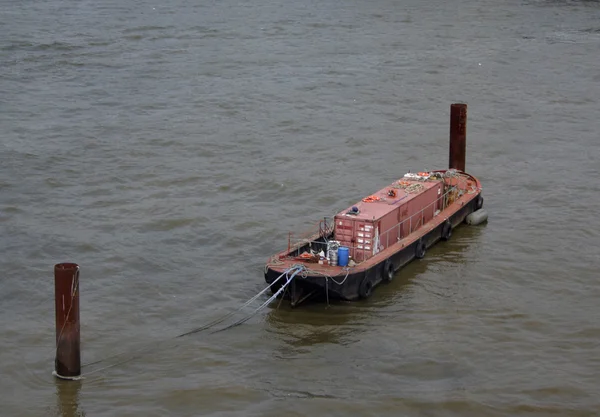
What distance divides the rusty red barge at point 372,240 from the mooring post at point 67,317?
6.12m

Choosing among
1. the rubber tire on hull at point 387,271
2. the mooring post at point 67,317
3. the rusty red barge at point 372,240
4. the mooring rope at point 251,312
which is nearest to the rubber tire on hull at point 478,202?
the rusty red barge at point 372,240

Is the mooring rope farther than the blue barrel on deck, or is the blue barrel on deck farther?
the blue barrel on deck

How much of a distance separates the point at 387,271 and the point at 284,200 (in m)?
9.08

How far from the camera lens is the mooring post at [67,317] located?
75.2 feet

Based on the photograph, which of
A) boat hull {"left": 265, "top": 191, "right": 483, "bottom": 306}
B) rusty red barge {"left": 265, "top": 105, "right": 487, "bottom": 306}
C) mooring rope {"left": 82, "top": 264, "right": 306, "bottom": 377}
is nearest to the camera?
mooring rope {"left": 82, "top": 264, "right": 306, "bottom": 377}

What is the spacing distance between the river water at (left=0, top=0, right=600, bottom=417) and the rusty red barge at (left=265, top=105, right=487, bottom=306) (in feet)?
2.01

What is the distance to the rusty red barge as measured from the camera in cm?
2791

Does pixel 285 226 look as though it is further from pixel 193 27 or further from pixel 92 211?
pixel 193 27

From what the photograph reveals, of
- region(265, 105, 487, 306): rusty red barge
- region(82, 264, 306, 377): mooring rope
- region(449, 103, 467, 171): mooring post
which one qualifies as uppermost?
region(449, 103, 467, 171): mooring post

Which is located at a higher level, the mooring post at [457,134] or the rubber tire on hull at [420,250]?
the mooring post at [457,134]

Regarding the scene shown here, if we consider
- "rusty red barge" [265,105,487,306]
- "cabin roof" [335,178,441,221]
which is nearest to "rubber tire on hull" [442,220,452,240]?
"rusty red barge" [265,105,487,306]

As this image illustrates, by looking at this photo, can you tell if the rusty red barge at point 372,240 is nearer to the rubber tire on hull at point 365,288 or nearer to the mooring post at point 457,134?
the rubber tire on hull at point 365,288

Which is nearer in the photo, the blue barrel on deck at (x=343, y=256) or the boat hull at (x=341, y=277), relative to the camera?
the boat hull at (x=341, y=277)

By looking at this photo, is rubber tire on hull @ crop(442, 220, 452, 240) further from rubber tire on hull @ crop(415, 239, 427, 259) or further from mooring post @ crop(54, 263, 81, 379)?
mooring post @ crop(54, 263, 81, 379)
